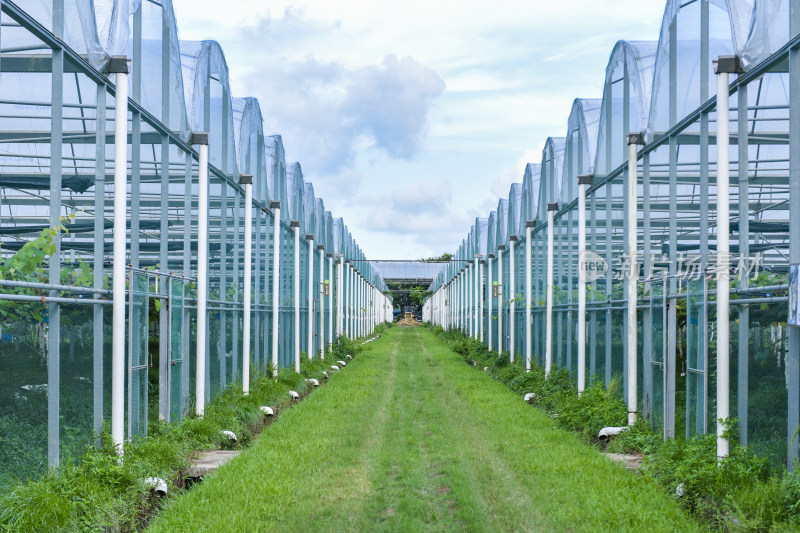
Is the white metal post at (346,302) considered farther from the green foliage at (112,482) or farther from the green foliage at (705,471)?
the green foliage at (112,482)

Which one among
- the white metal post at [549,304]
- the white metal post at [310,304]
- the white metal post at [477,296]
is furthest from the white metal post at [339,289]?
the white metal post at [549,304]

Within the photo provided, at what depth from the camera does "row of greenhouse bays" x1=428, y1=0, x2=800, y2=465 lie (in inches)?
299

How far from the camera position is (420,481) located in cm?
857

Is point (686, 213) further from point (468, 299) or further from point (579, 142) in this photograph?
point (468, 299)

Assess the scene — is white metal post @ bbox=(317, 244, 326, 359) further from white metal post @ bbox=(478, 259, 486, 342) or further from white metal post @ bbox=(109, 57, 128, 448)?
white metal post @ bbox=(109, 57, 128, 448)

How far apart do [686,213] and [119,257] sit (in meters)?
7.33

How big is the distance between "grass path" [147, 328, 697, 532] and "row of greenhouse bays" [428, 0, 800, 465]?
4.57 feet

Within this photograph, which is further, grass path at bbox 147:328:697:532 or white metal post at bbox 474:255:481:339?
white metal post at bbox 474:255:481:339

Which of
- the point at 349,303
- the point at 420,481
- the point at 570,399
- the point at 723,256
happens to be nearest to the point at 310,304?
the point at 570,399

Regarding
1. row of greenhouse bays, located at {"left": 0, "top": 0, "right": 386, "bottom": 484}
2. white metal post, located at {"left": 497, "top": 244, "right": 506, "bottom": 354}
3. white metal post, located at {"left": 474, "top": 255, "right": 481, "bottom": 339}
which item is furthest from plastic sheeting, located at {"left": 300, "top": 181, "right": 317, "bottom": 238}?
white metal post, located at {"left": 474, "top": 255, "right": 481, "bottom": 339}

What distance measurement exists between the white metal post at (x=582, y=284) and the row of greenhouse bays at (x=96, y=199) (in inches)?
246

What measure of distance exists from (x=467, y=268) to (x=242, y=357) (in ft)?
86.7

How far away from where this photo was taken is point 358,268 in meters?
48.7

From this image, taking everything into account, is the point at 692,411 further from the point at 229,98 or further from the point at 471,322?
the point at 471,322
